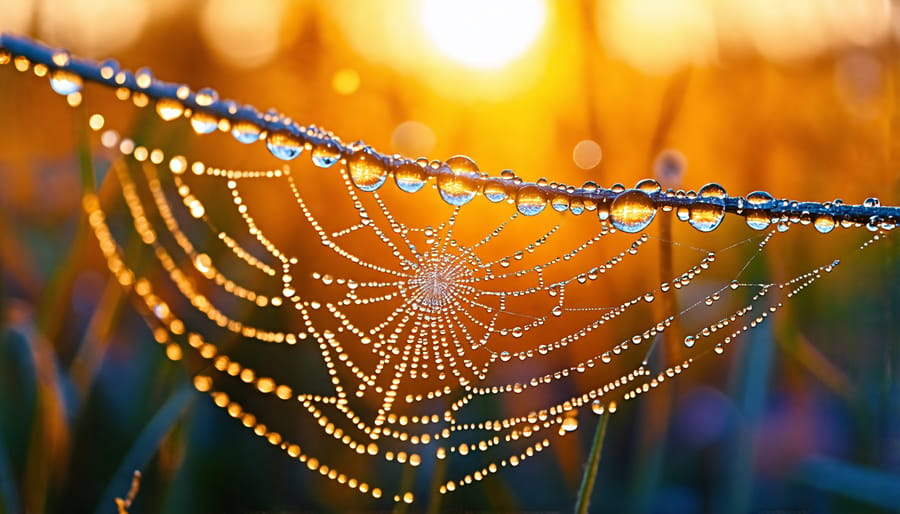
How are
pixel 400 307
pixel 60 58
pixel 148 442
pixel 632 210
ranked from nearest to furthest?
pixel 60 58 → pixel 632 210 → pixel 148 442 → pixel 400 307

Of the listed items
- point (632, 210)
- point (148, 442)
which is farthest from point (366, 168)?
point (148, 442)

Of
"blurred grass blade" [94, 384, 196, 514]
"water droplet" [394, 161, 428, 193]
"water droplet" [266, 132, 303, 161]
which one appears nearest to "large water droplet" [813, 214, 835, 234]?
"water droplet" [394, 161, 428, 193]

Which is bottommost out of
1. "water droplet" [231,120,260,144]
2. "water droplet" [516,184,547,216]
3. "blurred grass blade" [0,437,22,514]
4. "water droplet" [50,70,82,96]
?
"blurred grass blade" [0,437,22,514]

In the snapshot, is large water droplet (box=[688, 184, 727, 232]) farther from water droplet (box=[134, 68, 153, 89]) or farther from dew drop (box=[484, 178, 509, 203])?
water droplet (box=[134, 68, 153, 89])

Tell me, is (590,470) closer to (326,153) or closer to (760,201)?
(760,201)

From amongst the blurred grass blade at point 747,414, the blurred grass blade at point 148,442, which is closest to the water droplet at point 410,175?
the blurred grass blade at point 148,442

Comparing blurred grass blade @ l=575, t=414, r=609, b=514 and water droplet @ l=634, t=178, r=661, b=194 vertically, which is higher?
water droplet @ l=634, t=178, r=661, b=194

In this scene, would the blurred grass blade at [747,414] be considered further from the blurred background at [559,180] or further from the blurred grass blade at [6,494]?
the blurred grass blade at [6,494]
